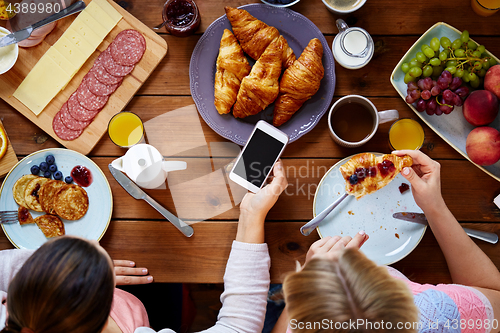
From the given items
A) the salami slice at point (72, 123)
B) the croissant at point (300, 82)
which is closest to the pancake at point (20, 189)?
the salami slice at point (72, 123)

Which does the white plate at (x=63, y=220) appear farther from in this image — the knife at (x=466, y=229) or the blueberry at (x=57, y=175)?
the knife at (x=466, y=229)

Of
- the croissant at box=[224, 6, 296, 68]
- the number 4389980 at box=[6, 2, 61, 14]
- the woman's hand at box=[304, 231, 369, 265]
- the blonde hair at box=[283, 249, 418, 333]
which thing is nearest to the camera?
the blonde hair at box=[283, 249, 418, 333]

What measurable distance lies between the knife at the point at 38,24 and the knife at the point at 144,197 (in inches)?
22.5

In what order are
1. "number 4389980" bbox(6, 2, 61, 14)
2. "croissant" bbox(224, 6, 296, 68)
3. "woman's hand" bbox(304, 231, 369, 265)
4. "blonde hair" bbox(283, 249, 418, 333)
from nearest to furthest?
1. "blonde hair" bbox(283, 249, 418, 333)
2. "woman's hand" bbox(304, 231, 369, 265)
3. "croissant" bbox(224, 6, 296, 68)
4. "number 4389980" bbox(6, 2, 61, 14)

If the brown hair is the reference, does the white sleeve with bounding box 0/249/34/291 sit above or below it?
below

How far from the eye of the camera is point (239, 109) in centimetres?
121

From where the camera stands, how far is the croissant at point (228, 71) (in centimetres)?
120

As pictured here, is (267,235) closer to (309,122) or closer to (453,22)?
(309,122)

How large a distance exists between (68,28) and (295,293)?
4.15 ft

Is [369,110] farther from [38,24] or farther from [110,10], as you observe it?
[38,24]

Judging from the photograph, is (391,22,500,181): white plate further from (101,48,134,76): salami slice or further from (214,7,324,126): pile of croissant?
(101,48,134,76): salami slice

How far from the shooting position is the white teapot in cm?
116

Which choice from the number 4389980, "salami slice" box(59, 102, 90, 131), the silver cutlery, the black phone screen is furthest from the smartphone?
the number 4389980

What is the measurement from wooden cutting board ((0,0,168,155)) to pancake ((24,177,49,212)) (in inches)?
6.7
